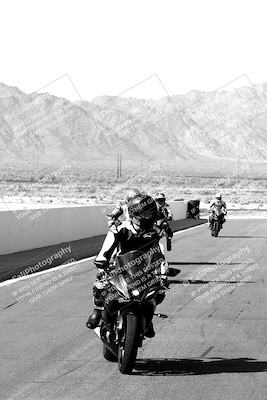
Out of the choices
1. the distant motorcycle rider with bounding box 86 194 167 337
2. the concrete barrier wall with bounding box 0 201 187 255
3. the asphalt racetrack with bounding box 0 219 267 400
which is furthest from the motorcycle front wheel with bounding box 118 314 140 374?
the concrete barrier wall with bounding box 0 201 187 255

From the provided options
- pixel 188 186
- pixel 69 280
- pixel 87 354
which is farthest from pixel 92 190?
pixel 87 354

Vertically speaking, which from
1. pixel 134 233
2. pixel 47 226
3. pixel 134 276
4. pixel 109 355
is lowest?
pixel 47 226

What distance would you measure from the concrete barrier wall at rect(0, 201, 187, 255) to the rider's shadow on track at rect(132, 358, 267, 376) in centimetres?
1303

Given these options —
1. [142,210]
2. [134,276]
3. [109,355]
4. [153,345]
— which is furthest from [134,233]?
[153,345]

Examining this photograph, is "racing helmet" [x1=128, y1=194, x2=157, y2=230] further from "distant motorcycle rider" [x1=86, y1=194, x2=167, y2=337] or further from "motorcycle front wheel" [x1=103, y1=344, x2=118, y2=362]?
"motorcycle front wheel" [x1=103, y1=344, x2=118, y2=362]

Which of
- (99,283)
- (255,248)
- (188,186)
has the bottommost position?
(188,186)

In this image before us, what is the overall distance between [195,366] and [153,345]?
1277 millimetres

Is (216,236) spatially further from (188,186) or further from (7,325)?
(188,186)

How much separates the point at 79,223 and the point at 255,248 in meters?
5.66

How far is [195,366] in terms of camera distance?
8320mm

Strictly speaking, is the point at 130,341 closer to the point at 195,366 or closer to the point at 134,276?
the point at 134,276

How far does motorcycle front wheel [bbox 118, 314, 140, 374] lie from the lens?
7.75m

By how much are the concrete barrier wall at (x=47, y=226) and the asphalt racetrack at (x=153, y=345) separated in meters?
4.41

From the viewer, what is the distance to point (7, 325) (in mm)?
11141
